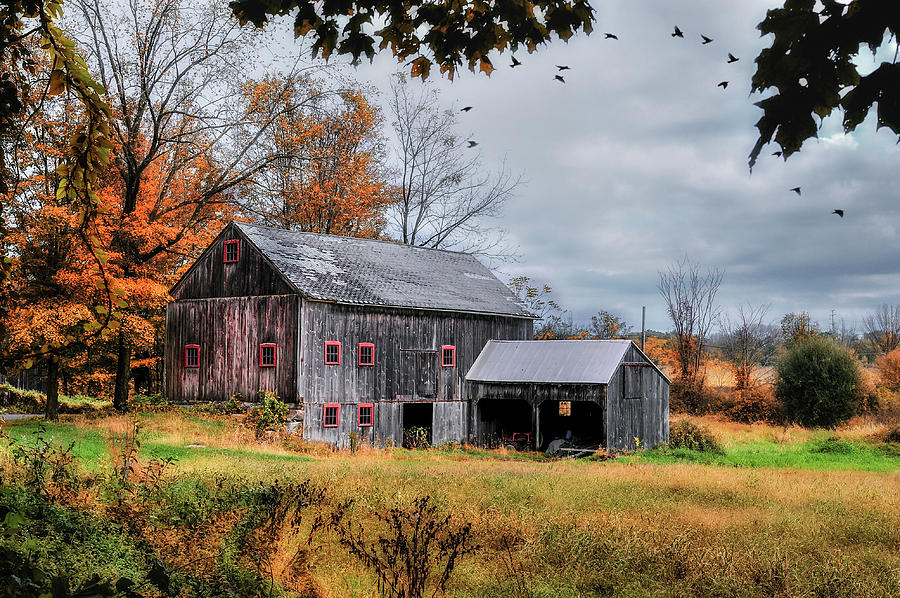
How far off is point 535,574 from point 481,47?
230 inches

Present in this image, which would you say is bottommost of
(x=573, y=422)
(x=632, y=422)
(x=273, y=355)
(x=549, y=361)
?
(x=573, y=422)

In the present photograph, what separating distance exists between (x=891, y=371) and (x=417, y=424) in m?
32.5

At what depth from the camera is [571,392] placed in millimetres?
28125

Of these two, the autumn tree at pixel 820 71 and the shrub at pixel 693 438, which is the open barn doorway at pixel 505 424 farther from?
the autumn tree at pixel 820 71

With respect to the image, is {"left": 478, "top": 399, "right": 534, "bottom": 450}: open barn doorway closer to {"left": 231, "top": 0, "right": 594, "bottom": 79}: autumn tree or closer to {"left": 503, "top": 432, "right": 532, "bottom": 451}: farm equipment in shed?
{"left": 503, "top": 432, "right": 532, "bottom": 451}: farm equipment in shed

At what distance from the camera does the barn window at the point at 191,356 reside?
27641 millimetres

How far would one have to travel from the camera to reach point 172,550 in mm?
8109

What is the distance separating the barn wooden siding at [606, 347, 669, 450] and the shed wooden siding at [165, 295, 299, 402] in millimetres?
11845

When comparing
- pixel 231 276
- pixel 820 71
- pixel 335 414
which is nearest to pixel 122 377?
pixel 231 276

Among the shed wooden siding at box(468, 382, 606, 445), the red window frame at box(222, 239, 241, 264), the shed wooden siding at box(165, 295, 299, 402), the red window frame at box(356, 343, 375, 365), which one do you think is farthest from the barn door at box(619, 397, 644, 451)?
the red window frame at box(222, 239, 241, 264)

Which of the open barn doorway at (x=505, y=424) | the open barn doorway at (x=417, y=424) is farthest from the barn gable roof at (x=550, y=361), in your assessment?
the open barn doorway at (x=417, y=424)

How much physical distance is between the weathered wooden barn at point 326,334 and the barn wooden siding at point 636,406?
6.48m

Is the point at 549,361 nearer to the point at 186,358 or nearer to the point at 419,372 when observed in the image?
the point at 419,372

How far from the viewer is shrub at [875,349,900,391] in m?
43.8
